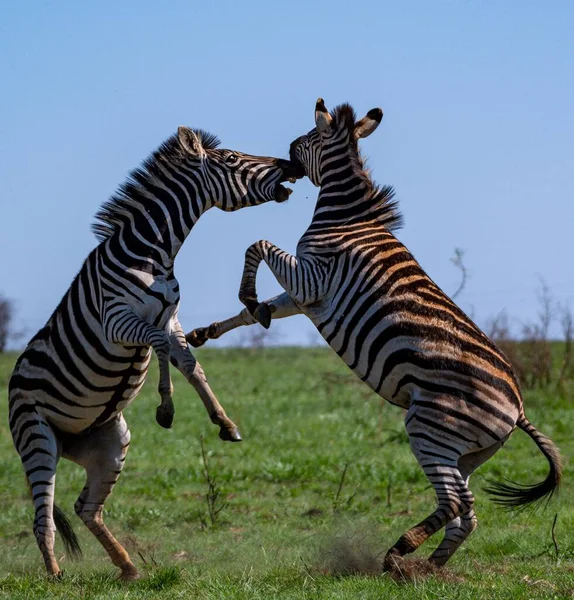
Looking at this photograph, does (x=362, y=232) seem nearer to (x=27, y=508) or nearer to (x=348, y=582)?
(x=348, y=582)

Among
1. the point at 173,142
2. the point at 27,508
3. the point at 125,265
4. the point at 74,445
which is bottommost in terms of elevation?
the point at 27,508

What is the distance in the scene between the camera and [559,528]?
29.1 ft

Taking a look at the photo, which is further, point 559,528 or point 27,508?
point 27,508

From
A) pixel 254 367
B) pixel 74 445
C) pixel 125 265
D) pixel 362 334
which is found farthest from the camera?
pixel 254 367

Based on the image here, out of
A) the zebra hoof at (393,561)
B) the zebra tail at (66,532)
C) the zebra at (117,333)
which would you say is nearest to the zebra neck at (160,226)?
the zebra at (117,333)

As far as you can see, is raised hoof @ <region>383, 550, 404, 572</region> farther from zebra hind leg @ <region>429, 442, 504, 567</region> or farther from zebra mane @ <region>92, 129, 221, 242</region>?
A: zebra mane @ <region>92, 129, 221, 242</region>

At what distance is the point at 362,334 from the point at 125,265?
1.87 metres

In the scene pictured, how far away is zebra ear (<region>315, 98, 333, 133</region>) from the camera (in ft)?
26.4

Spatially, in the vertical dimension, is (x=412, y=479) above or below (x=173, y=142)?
below

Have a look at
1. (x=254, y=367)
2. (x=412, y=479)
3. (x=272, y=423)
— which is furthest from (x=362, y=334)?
(x=254, y=367)

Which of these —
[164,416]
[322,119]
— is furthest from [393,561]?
[322,119]

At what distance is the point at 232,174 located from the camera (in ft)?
26.6

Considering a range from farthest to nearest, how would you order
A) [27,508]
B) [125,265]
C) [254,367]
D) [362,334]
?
[254,367] → [27,508] → [125,265] → [362,334]

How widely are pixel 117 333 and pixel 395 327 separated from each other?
2.01 metres
